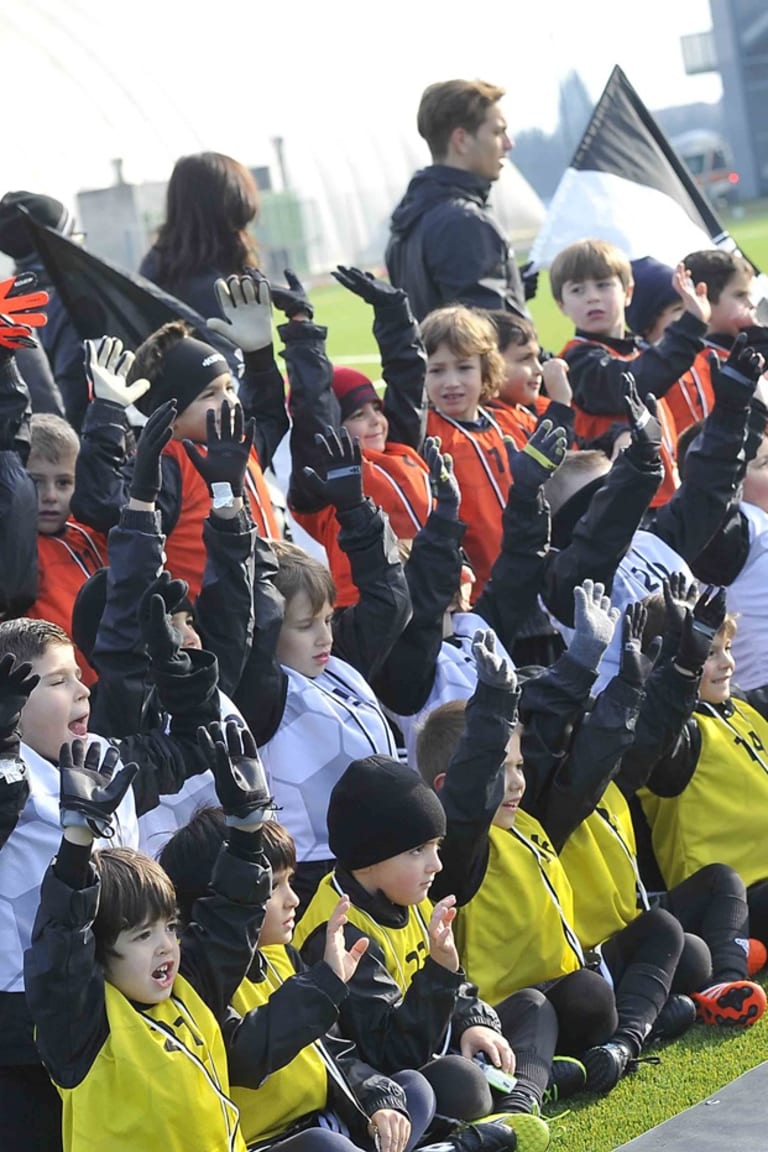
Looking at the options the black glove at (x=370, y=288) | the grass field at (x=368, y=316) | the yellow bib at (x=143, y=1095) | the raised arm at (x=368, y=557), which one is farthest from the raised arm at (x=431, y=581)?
the grass field at (x=368, y=316)

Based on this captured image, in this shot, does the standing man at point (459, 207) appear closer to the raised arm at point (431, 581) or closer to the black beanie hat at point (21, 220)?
the black beanie hat at point (21, 220)

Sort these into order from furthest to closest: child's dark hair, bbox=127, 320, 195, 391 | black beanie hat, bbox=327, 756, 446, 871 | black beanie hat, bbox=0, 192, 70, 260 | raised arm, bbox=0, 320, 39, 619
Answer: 1. black beanie hat, bbox=0, 192, 70, 260
2. child's dark hair, bbox=127, 320, 195, 391
3. raised arm, bbox=0, 320, 39, 619
4. black beanie hat, bbox=327, 756, 446, 871

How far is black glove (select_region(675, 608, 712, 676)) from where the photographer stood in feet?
17.1

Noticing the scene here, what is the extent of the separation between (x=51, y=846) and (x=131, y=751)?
35 centimetres

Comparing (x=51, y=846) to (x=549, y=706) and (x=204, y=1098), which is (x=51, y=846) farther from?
(x=549, y=706)

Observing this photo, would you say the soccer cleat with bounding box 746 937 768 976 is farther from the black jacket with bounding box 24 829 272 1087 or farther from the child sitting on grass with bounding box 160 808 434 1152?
the black jacket with bounding box 24 829 272 1087

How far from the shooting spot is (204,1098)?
145 inches

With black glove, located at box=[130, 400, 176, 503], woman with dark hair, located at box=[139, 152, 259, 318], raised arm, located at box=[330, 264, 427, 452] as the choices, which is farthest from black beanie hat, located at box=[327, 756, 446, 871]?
woman with dark hair, located at box=[139, 152, 259, 318]

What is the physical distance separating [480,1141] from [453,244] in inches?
149

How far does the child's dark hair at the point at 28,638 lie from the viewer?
414cm

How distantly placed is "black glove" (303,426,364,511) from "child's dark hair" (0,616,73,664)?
1.06 meters

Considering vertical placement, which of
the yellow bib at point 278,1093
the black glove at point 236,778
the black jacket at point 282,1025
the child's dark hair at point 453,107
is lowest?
the yellow bib at point 278,1093

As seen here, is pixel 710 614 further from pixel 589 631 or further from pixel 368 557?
pixel 368 557

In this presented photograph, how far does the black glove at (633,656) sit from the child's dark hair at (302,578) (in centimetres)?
74
